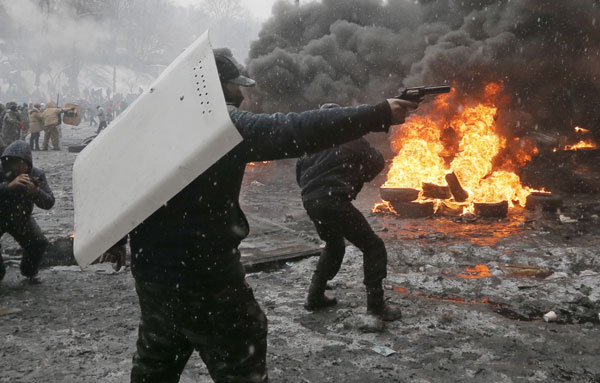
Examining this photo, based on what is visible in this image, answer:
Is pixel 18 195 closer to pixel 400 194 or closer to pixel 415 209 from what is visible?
pixel 400 194

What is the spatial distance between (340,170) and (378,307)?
1208 millimetres

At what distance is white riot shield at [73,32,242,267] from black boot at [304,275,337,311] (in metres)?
2.59

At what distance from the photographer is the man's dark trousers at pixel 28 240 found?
15.5 feet

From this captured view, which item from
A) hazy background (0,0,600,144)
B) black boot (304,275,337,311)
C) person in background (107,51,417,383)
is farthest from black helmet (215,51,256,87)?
hazy background (0,0,600,144)

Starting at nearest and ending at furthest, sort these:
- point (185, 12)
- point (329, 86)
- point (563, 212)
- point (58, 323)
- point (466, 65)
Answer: point (58, 323)
point (563, 212)
point (466, 65)
point (329, 86)
point (185, 12)

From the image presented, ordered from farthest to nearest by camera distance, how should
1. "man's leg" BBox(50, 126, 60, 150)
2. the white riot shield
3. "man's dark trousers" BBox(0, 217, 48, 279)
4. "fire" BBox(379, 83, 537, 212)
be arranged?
"man's leg" BBox(50, 126, 60, 150) → "fire" BBox(379, 83, 537, 212) → "man's dark trousers" BBox(0, 217, 48, 279) → the white riot shield

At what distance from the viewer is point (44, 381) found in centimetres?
301

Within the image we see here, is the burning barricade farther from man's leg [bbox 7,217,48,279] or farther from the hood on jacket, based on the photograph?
the hood on jacket

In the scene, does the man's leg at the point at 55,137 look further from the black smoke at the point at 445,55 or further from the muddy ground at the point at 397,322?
the muddy ground at the point at 397,322

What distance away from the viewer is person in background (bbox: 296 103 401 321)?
151 inches

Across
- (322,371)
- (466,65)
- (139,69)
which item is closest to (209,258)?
(322,371)

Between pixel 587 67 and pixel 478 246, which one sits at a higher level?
pixel 587 67

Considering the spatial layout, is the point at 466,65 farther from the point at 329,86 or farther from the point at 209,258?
the point at 209,258

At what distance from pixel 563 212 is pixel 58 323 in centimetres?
869
